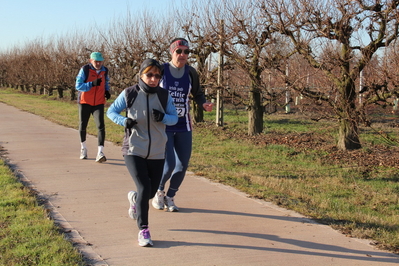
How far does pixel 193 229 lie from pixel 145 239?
2.34 ft

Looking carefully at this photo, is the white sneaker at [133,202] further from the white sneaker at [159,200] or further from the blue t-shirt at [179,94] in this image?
the blue t-shirt at [179,94]

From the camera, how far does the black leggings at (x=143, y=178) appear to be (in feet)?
14.9

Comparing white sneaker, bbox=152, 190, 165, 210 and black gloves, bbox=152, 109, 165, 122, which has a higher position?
black gloves, bbox=152, 109, 165, 122

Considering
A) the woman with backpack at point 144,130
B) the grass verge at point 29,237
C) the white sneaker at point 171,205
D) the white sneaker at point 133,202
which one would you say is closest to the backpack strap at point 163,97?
the woman with backpack at point 144,130

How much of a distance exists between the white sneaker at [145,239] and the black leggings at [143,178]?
0.16ft

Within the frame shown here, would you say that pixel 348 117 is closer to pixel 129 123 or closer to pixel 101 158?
pixel 101 158

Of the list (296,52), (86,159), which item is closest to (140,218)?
(86,159)

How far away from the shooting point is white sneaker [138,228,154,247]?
4.47 meters

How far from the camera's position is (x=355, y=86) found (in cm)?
1036

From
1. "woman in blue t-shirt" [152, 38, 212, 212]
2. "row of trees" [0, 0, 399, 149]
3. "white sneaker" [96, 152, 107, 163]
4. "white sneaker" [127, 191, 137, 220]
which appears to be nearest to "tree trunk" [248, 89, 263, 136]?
"row of trees" [0, 0, 399, 149]

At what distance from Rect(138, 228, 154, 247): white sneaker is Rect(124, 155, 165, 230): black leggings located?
0.05 m

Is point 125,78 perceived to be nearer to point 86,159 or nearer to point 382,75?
point 86,159

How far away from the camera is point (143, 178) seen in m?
4.59

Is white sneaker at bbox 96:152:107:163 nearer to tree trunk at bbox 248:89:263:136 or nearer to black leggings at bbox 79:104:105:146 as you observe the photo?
black leggings at bbox 79:104:105:146
